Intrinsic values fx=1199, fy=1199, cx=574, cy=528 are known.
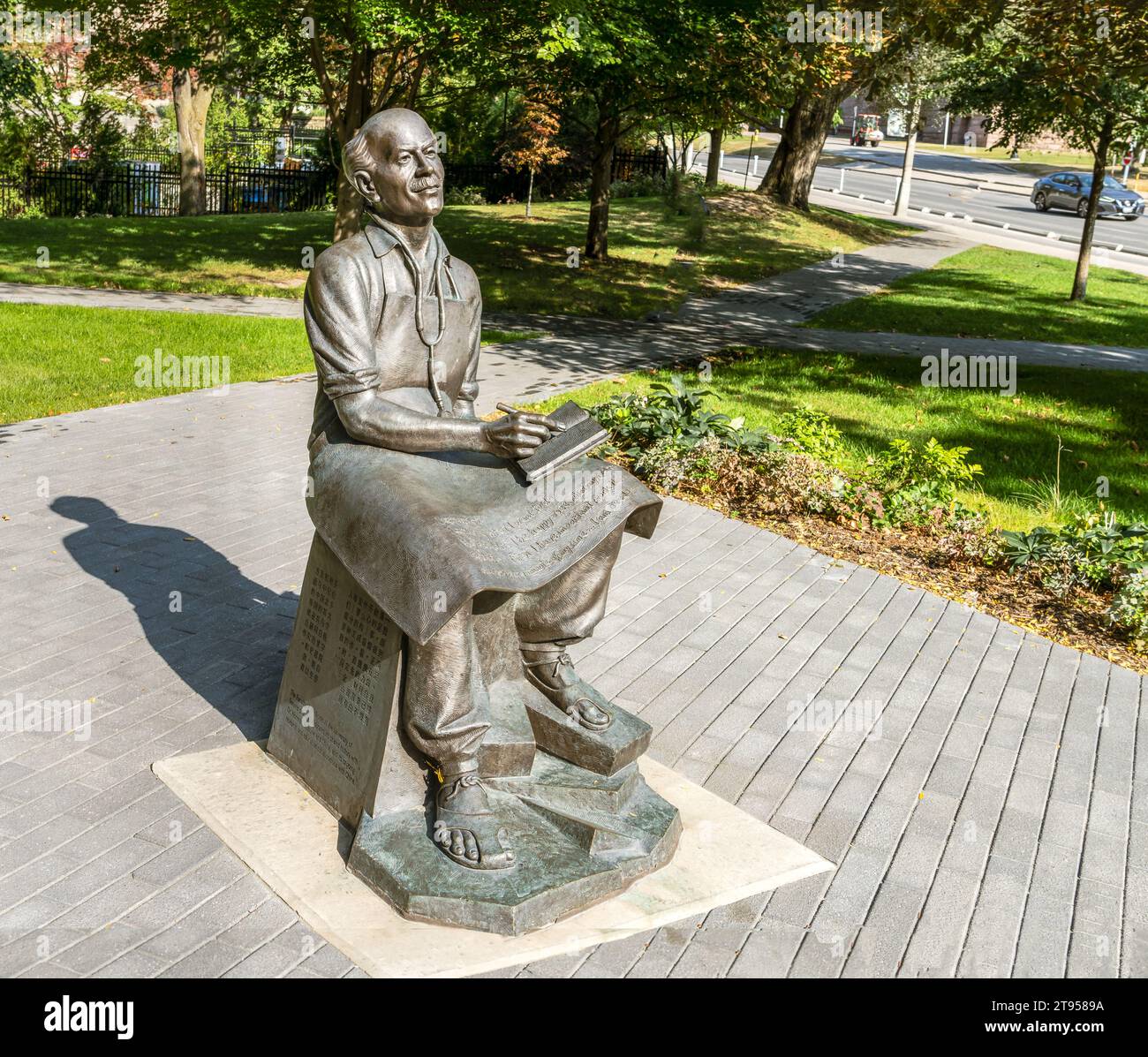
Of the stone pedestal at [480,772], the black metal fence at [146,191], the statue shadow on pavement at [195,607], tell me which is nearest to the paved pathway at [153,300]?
the statue shadow on pavement at [195,607]

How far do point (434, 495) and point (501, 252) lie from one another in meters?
17.6

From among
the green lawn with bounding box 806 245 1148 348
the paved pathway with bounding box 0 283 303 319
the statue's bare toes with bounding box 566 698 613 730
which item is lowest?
the paved pathway with bounding box 0 283 303 319

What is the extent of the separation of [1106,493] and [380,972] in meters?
8.20

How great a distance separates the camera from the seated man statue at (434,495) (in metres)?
4.21

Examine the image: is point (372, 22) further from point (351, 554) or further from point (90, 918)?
point (90, 918)

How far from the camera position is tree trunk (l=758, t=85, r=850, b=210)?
91.7 feet

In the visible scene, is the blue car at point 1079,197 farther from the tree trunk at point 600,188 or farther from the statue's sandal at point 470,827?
the statue's sandal at point 470,827

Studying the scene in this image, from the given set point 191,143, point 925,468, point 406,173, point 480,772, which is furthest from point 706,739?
point 191,143

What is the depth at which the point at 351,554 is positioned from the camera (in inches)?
171

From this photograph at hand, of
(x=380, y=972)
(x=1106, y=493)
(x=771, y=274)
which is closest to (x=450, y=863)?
(x=380, y=972)

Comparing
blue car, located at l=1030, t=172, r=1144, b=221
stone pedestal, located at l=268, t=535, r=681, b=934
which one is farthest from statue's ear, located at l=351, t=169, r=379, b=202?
blue car, located at l=1030, t=172, r=1144, b=221

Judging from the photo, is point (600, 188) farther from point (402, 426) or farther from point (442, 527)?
point (442, 527)

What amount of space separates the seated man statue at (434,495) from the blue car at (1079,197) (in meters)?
35.3

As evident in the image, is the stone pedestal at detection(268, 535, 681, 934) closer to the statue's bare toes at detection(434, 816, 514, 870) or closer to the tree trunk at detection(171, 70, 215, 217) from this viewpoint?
the statue's bare toes at detection(434, 816, 514, 870)
